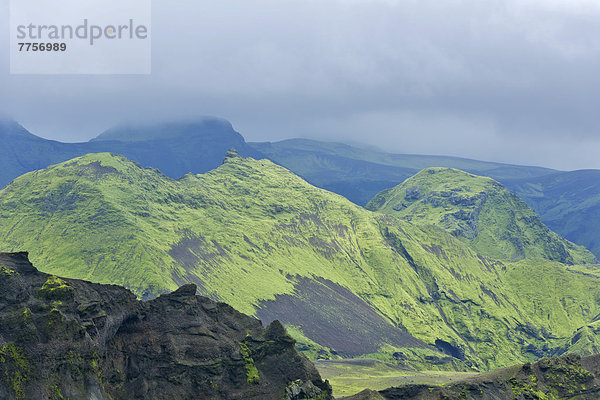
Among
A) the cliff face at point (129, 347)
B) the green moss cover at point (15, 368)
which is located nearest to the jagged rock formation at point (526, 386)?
the cliff face at point (129, 347)

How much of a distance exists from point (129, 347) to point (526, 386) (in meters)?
75.4

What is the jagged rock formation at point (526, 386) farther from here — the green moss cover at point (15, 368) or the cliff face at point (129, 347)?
the green moss cover at point (15, 368)

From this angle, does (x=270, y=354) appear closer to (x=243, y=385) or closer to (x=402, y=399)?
(x=243, y=385)

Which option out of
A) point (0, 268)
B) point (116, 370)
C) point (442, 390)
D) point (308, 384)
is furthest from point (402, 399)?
point (0, 268)

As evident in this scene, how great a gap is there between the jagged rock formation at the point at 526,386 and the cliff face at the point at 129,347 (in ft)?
48.9

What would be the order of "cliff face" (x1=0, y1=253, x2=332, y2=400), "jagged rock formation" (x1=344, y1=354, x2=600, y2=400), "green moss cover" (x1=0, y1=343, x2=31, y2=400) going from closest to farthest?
"green moss cover" (x1=0, y1=343, x2=31, y2=400) < "cliff face" (x1=0, y1=253, x2=332, y2=400) < "jagged rock formation" (x1=344, y1=354, x2=600, y2=400)

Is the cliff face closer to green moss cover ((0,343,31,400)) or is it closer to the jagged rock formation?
green moss cover ((0,343,31,400))

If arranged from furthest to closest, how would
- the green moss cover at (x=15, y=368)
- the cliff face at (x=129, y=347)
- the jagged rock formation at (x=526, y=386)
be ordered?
the jagged rock formation at (x=526, y=386) → the cliff face at (x=129, y=347) → the green moss cover at (x=15, y=368)

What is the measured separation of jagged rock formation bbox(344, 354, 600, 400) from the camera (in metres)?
121

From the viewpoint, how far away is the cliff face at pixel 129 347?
92.9 metres

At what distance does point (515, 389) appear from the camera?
438 feet

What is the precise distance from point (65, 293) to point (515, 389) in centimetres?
8418

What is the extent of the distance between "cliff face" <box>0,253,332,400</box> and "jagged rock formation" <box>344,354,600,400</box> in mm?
14909

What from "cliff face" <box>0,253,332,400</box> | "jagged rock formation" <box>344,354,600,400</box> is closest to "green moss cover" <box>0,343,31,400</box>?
"cliff face" <box>0,253,332,400</box>
